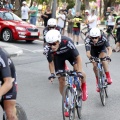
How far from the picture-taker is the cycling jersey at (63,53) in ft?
26.8

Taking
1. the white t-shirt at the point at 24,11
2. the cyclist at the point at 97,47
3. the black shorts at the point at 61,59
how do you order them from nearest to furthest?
the black shorts at the point at 61,59 < the cyclist at the point at 97,47 < the white t-shirt at the point at 24,11

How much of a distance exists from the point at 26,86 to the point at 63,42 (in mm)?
3833

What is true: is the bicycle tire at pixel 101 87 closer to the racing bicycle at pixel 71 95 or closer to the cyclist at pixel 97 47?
the cyclist at pixel 97 47

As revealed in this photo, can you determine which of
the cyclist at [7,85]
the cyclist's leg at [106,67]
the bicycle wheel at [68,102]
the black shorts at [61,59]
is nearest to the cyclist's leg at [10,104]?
the cyclist at [7,85]

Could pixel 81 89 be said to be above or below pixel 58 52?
below

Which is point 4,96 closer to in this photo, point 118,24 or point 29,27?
point 118,24

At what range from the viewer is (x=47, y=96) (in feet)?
34.5

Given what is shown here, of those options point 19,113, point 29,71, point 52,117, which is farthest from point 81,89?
point 29,71

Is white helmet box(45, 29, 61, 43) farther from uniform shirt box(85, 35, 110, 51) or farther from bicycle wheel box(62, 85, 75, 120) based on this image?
uniform shirt box(85, 35, 110, 51)

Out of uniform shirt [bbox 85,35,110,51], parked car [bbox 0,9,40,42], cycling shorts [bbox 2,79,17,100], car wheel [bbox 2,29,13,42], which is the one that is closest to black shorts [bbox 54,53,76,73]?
uniform shirt [bbox 85,35,110,51]

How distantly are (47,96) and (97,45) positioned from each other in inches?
64.1

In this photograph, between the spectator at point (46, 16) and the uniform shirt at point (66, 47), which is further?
the spectator at point (46, 16)

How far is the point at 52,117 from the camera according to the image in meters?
8.49

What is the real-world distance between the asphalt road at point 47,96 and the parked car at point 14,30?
6.14m
